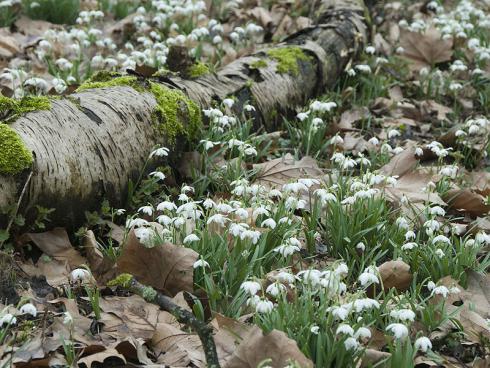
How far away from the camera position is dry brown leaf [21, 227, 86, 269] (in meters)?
3.39

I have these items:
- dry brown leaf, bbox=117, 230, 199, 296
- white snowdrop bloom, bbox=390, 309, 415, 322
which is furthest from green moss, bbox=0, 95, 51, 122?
white snowdrop bloom, bbox=390, 309, 415, 322

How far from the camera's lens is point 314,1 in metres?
7.56

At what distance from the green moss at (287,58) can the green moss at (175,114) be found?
1.17 m

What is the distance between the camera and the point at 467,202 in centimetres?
411

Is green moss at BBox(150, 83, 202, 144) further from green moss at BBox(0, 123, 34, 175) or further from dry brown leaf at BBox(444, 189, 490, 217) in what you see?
dry brown leaf at BBox(444, 189, 490, 217)

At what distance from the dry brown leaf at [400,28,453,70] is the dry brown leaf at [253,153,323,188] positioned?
2.78 meters

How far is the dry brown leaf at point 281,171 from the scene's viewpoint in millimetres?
4312

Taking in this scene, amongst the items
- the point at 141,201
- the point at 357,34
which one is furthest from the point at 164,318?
the point at 357,34

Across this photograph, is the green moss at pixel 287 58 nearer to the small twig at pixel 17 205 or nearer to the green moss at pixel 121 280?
the small twig at pixel 17 205

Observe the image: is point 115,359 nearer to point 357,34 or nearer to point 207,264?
point 207,264

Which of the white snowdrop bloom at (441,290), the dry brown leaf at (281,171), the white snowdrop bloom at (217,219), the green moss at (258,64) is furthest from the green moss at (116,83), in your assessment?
the white snowdrop bloom at (441,290)

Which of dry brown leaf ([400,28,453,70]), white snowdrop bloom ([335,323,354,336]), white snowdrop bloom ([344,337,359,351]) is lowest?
dry brown leaf ([400,28,453,70])

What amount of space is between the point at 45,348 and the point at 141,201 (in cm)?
147

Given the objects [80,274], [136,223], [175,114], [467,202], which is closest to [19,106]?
[136,223]
